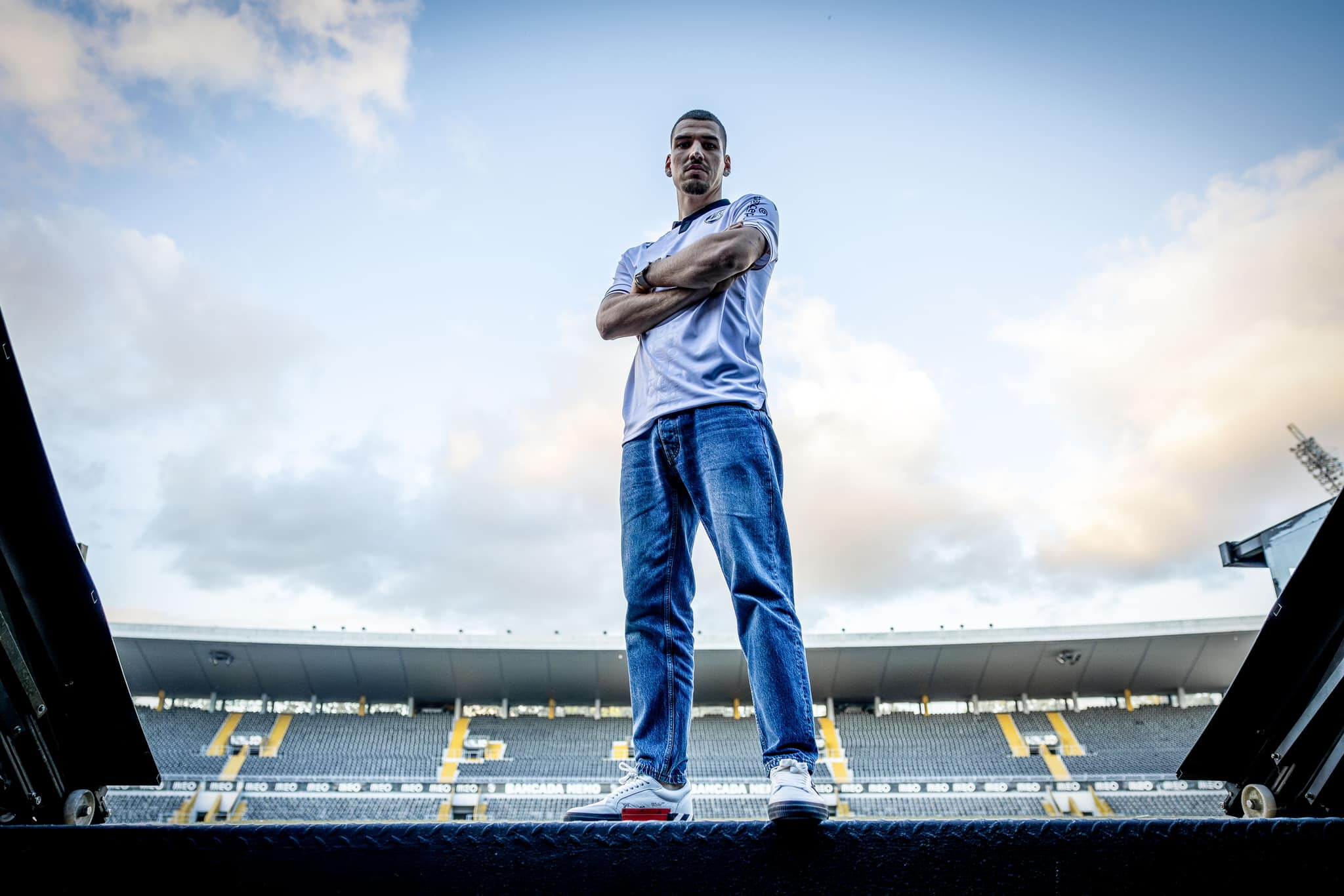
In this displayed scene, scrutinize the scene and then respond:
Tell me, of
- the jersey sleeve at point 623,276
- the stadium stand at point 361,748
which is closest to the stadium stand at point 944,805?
the stadium stand at point 361,748

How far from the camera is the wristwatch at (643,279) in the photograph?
5.62 ft

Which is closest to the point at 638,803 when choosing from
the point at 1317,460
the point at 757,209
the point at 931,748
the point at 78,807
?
the point at 78,807

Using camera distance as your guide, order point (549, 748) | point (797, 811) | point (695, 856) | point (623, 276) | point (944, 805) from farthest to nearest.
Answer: point (549, 748), point (944, 805), point (623, 276), point (797, 811), point (695, 856)

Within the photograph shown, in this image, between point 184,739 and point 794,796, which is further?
A: point 184,739

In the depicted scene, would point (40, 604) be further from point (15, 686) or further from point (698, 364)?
point (698, 364)

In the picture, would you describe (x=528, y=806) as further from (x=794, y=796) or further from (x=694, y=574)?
(x=794, y=796)

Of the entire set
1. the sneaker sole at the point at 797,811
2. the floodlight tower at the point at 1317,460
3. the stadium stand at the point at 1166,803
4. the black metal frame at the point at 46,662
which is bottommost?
the sneaker sole at the point at 797,811

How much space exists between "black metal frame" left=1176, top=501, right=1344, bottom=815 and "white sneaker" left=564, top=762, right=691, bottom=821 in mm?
1257

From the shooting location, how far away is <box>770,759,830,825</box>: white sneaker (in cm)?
105

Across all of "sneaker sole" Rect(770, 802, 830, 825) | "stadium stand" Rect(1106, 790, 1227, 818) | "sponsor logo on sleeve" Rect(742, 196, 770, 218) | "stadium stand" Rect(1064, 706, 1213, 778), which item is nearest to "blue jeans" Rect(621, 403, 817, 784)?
"sneaker sole" Rect(770, 802, 830, 825)

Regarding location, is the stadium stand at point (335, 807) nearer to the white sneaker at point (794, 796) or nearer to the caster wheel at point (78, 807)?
the caster wheel at point (78, 807)

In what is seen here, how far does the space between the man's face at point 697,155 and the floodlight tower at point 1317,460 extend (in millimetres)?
36834

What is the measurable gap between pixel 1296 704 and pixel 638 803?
57.9 inches

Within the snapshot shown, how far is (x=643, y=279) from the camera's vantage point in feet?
5.64
